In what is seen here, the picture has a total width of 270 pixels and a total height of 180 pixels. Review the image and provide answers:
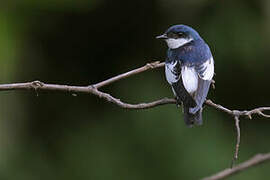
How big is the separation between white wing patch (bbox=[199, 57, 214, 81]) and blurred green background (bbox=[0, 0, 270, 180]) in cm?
59

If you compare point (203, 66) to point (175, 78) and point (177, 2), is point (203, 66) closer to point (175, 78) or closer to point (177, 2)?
point (175, 78)

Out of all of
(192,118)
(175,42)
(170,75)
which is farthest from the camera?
(175,42)

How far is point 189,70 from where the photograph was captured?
262 centimetres

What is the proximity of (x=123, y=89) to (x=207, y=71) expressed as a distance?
834mm

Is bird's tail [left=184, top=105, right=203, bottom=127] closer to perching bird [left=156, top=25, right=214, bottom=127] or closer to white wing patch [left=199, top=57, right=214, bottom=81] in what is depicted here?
perching bird [left=156, top=25, right=214, bottom=127]

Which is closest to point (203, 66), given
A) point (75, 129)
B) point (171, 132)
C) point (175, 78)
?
point (175, 78)

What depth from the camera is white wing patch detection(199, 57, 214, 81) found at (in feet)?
8.33

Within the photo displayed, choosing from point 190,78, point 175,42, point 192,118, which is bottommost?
point 192,118

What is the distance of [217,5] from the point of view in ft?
10.8

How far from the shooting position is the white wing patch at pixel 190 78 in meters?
2.50

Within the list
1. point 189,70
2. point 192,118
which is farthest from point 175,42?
point 192,118

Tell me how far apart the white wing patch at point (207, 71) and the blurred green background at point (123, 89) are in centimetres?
59

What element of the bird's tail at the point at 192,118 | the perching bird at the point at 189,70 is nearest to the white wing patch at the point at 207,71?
the perching bird at the point at 189,70

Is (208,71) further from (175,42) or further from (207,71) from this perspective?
(175,42)
